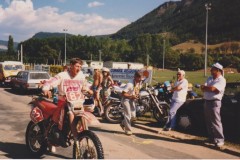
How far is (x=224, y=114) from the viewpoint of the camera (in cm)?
885

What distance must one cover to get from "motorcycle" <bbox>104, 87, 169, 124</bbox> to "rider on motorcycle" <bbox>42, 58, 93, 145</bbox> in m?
4.73

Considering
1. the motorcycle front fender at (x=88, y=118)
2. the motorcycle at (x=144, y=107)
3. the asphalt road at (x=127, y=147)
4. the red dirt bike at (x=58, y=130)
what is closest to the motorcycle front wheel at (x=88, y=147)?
the red dirt bike at (x=58, y=130)

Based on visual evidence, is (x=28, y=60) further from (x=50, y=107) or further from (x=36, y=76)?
(x=50, y=107)

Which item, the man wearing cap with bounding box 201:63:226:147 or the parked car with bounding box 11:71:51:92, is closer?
the man wearing cap with bounding box 201:63:226:147

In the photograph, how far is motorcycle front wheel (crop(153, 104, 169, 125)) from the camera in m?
11.0

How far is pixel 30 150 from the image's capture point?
7.00 meters

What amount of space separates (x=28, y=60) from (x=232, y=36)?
11489 cm

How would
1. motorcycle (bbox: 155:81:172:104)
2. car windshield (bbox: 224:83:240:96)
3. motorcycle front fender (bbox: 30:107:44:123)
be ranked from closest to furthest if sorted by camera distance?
motorcycle front fender (bbox: 30:107:44:123), car windshield (bbox: 224:83:240:96), motorcycle (bbox: 155:81:172:104)

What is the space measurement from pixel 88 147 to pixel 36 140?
1.72m

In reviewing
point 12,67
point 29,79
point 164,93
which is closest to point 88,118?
point 164,93

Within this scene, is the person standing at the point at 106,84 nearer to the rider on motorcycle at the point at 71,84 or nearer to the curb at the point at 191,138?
the curb at the point at 191,138

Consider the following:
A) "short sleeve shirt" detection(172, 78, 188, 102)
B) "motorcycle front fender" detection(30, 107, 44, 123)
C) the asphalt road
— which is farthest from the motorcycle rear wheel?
"motorcycle front fender" detection(30, 107, 44, 123)

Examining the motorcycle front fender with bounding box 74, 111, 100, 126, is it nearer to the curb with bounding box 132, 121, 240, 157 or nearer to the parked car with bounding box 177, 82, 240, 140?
the curb with bounding box 132, 121, 240, 157

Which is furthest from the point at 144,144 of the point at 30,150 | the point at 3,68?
the point at 3,68
